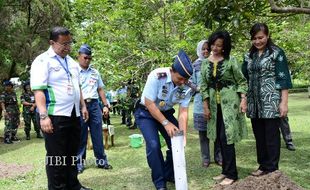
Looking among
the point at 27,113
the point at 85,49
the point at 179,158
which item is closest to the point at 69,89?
the point at 179,158

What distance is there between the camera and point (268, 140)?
4953 mm

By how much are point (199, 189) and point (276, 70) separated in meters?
1.70

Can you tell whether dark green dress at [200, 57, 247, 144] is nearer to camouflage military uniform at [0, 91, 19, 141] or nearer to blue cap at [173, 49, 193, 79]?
blue cap at [173, 49, 193, 79]

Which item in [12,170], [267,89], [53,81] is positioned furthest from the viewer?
[12,170]

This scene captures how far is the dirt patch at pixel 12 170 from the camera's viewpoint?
246 inches

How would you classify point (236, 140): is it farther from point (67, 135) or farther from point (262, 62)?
point (67, 135)

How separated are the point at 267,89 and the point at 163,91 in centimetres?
132

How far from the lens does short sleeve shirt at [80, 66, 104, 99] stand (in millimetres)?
6122

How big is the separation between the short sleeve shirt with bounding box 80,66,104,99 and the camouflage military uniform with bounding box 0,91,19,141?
5767 millimetres

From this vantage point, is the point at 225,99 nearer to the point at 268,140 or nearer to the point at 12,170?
the point at 268,140

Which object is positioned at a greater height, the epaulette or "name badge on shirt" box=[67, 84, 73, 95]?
the epaulette

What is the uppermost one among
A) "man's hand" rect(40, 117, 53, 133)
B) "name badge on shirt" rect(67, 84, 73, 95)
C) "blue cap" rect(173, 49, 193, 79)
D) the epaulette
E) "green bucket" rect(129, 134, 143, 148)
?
"blue cap" rect(173, 49, 193, 79)

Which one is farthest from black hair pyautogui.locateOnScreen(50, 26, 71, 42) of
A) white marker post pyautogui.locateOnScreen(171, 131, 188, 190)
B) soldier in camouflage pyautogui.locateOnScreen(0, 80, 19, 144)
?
soldier in camouflage pyautogui.locateOnScreen(0, 80, 19, 144)

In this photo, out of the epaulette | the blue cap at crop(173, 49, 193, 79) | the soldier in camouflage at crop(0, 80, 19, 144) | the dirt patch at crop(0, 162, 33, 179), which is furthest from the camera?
the soldier in camouflage at crop(0, 80, 19, 144)
